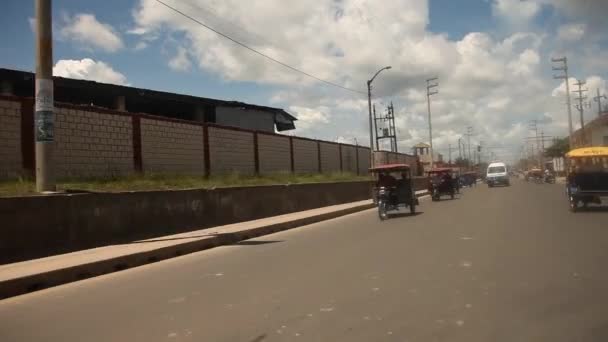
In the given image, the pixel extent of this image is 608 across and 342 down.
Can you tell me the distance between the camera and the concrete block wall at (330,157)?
112ft

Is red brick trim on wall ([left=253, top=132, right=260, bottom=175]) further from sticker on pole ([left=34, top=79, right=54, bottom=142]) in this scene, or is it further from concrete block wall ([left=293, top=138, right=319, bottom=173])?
sticker on pole ([left=34, top=79, right=54, bottom=142])

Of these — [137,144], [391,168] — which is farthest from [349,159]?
[137,144]

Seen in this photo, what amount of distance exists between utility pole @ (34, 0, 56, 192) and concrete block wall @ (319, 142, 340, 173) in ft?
73.3

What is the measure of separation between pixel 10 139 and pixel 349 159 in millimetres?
28056

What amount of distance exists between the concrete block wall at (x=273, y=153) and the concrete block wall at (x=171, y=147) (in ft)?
17.4

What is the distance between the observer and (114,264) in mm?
10789

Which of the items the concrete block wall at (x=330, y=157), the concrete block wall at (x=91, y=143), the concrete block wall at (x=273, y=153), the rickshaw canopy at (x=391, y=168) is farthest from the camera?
the concrete block wall at (x=330, y=157)

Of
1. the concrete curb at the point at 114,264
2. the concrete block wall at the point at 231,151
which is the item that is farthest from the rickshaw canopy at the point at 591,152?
the concrete block wall at the point at 231,151

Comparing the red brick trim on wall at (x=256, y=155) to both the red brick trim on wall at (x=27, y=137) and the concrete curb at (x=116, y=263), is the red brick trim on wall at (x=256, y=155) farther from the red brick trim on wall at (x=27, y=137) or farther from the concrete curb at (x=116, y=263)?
the red brick trim on wall at (x=27, y=137)

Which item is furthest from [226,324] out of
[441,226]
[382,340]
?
[441,226]

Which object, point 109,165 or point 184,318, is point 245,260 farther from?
point 109,165

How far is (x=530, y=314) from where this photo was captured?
5859 mm

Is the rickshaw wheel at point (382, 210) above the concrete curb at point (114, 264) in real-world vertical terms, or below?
Result: above

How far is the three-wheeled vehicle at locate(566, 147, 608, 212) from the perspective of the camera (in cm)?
1764
